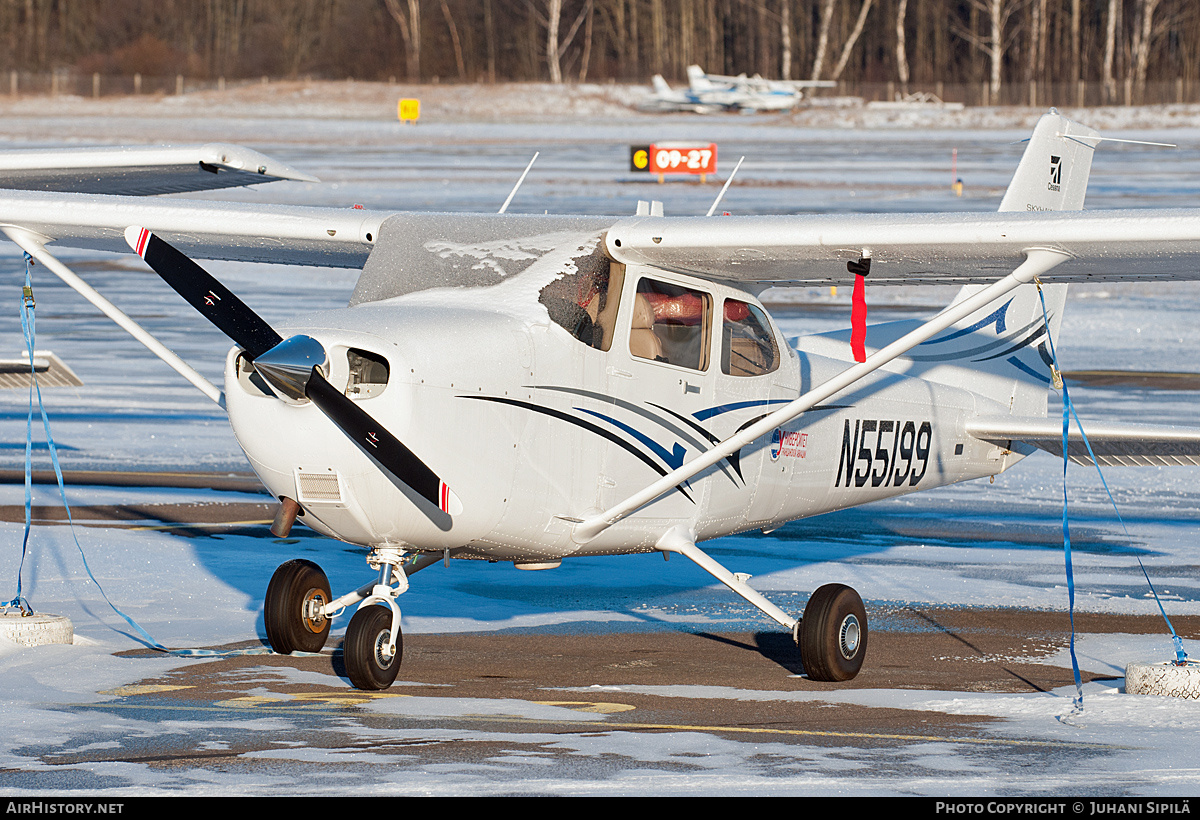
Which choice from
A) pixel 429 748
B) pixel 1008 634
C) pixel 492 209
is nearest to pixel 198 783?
pixel 429 748

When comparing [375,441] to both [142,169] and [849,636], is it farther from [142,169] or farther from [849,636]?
[142,169]

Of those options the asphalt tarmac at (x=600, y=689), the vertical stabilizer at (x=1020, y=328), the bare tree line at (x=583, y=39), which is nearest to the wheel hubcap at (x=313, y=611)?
the asphalt tarmac at (x=600, y=689)

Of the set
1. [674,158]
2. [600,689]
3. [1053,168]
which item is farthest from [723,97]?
[600,689]

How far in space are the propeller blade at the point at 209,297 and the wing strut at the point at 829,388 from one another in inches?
74.7

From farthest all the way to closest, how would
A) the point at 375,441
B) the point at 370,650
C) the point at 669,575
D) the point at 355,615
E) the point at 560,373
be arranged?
the point at 669,575 → the point at 560,373 → the point at 355,615 → the point at 370,650 → the point at 375,441

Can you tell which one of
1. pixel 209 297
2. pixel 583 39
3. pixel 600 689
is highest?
pixel 583 39

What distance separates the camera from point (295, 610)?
786cm

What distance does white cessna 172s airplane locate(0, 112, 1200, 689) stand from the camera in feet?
21.6

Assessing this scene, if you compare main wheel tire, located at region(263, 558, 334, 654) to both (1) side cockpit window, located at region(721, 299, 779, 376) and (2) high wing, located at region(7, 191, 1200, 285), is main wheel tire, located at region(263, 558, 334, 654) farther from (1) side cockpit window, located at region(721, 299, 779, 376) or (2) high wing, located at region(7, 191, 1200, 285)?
(1) side cockpit window, located at region(721, 299, 779, 376)

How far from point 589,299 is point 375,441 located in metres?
1.55

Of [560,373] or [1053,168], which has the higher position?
[1053,168]

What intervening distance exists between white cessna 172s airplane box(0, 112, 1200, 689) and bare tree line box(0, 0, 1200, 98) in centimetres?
8991
